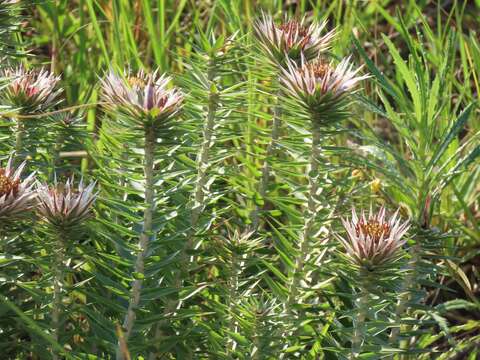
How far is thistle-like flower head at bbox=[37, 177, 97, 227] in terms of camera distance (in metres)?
1.19

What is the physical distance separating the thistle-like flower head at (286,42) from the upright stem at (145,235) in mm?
343

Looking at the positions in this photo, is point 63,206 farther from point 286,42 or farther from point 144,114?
point 286,42

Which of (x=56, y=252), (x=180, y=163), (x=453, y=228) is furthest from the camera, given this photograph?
(x=453, y=228)

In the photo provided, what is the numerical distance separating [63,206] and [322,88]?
1.46ft

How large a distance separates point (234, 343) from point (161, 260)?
21 centimetres

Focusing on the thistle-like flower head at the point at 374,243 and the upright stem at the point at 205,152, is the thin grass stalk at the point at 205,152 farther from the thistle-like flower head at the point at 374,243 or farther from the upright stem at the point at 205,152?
the thistle-like flower head at the point at 374,243

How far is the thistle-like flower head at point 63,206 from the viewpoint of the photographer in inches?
47.0

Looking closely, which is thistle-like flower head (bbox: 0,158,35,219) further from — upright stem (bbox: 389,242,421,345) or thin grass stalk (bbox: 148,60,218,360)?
upright stem (bbox: 389,242,421,345)

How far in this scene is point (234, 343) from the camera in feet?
4.67

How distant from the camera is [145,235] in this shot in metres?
1.30

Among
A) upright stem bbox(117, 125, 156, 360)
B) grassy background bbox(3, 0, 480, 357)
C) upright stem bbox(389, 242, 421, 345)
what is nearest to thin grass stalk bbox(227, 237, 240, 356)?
grassy background bbox(3, 0, 480, 357)

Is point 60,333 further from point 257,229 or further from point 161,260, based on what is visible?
point 257,229

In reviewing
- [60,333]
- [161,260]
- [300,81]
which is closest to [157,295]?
[161,260]

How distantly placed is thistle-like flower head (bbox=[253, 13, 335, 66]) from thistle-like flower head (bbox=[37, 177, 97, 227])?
464mm
